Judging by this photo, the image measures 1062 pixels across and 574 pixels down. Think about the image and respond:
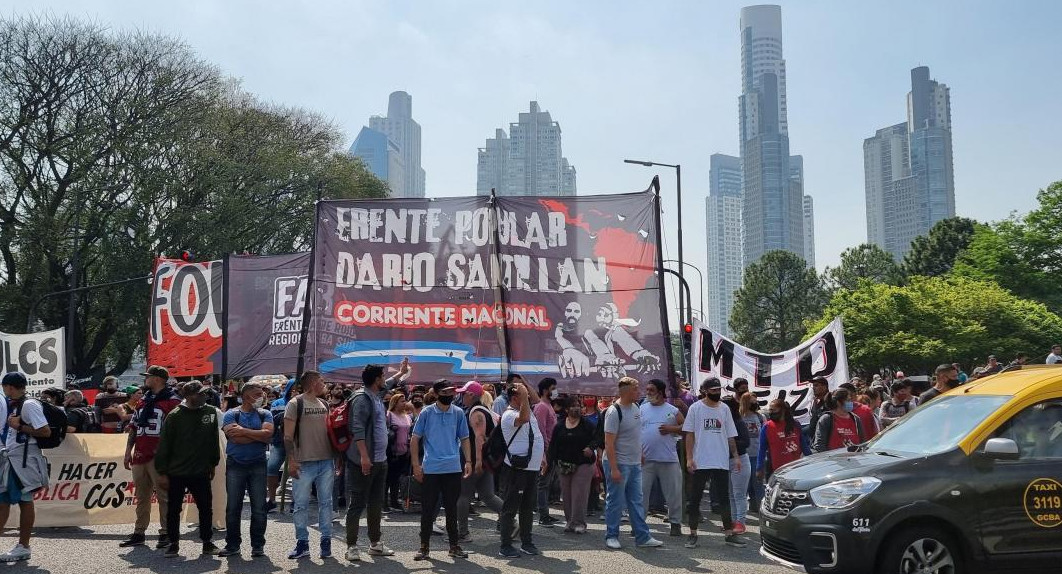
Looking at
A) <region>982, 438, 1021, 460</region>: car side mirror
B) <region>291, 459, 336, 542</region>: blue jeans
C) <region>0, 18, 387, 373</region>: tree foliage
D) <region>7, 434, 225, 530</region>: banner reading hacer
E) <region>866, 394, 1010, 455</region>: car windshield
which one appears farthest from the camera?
<region>0, 18, 387, 373</region>: tree foliage

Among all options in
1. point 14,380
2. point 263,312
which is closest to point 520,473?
point 14,380

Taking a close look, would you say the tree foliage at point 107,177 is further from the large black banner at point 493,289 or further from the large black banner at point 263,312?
the large black banner at point 493,289

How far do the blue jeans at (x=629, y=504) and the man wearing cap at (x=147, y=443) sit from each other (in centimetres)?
463

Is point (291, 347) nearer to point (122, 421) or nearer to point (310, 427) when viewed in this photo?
point (122, 421)

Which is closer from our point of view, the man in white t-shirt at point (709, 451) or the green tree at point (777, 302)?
the man in white t-shirt at point (709, 451)

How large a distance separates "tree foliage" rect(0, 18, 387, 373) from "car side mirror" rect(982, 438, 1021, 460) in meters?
29.0

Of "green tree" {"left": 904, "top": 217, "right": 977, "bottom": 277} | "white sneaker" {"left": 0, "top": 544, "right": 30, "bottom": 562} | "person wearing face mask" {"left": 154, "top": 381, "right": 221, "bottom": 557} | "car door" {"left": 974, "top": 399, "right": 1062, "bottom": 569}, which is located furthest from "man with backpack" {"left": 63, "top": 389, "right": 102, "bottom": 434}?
"green tree" {"left": 904, "top": 217, "right": 977, "bottom": 277}

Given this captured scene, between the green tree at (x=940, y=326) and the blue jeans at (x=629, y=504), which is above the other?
the green tree at (x=940, y=326)

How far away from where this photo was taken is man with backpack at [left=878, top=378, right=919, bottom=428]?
41.1ft

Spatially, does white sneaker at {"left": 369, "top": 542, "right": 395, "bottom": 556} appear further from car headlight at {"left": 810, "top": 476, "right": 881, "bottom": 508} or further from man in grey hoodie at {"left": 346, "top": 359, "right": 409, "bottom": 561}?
car headlight at {"left": 810, "top": 476, "right": 881, "bottom": 508}

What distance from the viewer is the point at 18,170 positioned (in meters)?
34.7

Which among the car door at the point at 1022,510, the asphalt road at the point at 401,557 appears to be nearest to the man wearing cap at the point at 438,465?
the asphalt road at the point at 401,557

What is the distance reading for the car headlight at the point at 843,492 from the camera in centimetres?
672

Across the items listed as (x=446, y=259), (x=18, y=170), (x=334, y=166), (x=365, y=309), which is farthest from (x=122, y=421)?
(x=334, y=166)
